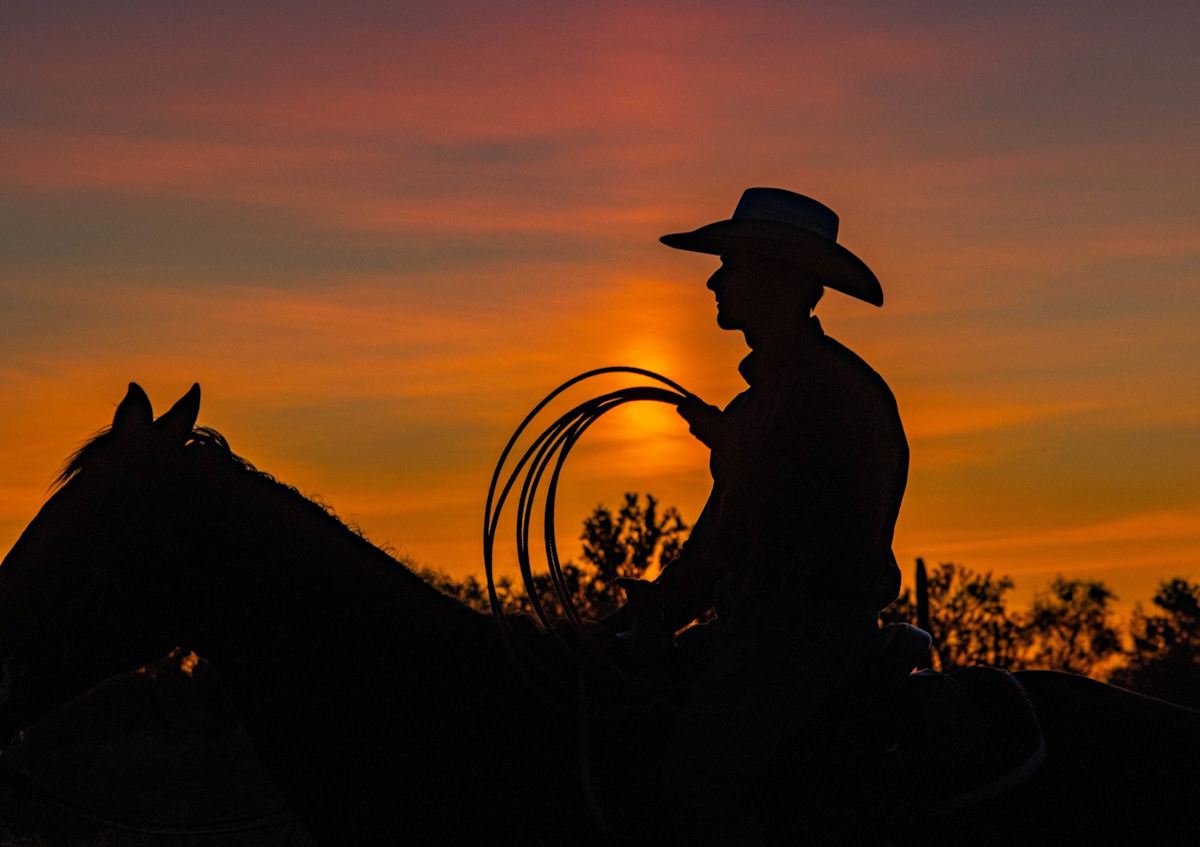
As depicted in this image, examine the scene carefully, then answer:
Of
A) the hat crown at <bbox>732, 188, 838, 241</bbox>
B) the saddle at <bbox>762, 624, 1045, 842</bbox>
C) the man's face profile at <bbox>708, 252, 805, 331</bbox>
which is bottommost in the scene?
the saddle at <bbox>762, 624, 1045, 842</bbox>

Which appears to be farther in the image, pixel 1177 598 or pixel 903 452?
pixel 1177 598

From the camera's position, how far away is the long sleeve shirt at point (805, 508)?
20.5 feet

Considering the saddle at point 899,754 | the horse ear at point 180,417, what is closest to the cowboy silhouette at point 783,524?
the saddle at point 899,754

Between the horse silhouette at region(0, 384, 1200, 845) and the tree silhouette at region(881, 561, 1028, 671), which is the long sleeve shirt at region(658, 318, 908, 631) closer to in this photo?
the horse silhouette at region(0, 384, 1200, 845)

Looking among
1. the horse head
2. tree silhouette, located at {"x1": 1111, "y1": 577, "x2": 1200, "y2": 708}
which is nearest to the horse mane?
the horse head

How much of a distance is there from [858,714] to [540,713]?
128 cm

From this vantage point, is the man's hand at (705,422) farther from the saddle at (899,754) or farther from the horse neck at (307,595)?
the horse neck at (307,595)

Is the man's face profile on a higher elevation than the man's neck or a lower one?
higher

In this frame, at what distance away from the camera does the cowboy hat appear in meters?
6.67

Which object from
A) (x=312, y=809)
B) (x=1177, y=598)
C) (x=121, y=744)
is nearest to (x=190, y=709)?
(x=121, y=744)

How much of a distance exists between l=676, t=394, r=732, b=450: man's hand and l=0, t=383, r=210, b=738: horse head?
200 centimetres

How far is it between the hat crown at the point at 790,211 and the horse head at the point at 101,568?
2415 mm

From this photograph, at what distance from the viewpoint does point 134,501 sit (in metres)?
6.27

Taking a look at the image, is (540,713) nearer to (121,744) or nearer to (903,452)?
(903,452)
